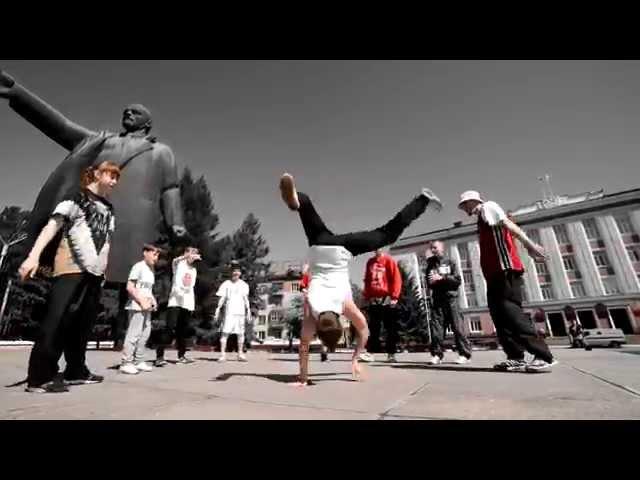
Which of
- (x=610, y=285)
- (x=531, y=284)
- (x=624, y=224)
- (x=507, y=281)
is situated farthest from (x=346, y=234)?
(x=624, y=224)

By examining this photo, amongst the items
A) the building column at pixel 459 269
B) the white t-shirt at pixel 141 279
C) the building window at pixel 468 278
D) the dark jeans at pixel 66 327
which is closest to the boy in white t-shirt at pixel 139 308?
the white t-shirt at pixel 141 279

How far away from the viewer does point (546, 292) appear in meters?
42.1

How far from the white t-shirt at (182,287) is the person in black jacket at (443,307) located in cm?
398

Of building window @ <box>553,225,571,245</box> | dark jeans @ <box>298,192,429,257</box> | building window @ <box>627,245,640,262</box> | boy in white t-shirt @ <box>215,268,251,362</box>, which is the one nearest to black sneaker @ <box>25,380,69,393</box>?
dark jeans @ <box>298,192,429,257</box>

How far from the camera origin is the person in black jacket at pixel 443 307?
4.84 meters

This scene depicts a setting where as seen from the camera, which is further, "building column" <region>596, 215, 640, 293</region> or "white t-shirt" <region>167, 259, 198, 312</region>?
"building column" <region>596, 215, 640, 293</region>

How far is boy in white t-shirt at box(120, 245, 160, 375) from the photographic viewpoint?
4152 millimetres

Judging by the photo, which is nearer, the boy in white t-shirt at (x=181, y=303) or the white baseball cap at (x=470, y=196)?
the white baseball cap at (x=470, y=196)

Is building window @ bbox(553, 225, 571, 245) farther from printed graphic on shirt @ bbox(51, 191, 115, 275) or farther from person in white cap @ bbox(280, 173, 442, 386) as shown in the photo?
printed graphic on shirt @ bbox(51, 191, 115, 275)

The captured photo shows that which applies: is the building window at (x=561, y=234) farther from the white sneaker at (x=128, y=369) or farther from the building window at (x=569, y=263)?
the white sneaker at (x=128, y=369)

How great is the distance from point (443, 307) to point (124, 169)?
5204 mm

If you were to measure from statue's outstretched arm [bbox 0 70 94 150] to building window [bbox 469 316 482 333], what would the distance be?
161ft
